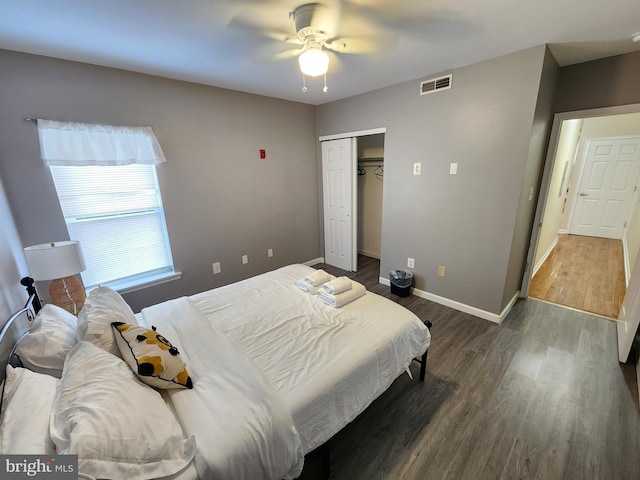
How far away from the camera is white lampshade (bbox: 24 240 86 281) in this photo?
1739 millimetres

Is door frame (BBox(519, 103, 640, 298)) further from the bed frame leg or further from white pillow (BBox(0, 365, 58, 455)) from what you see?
white pillow (BBox(0, 365, 58, 455))

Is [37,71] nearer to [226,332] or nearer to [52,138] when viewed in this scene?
[52,138]

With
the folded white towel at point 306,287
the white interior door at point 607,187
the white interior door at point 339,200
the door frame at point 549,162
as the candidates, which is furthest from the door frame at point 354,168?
the white interior door at point 607,187

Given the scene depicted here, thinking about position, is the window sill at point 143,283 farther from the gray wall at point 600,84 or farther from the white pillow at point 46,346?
the gray wall at point 600,84

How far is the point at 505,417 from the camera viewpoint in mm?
1715

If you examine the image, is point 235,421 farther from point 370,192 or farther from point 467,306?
point 370,192

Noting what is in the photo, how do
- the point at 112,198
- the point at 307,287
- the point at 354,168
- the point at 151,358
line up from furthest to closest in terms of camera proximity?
the point at 354,168 → the point at 112,198 → the point at 307,287 → the point at 151,358

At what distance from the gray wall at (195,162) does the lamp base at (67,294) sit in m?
0.48

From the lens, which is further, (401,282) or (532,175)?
(401,282)

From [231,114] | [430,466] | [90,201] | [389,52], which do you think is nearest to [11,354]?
[90,201]

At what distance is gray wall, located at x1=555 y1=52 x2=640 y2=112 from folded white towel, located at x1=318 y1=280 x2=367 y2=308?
2758mm

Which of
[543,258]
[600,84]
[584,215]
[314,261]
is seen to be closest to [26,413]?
[314,261]

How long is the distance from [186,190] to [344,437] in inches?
108

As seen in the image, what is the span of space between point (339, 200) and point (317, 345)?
276cm
